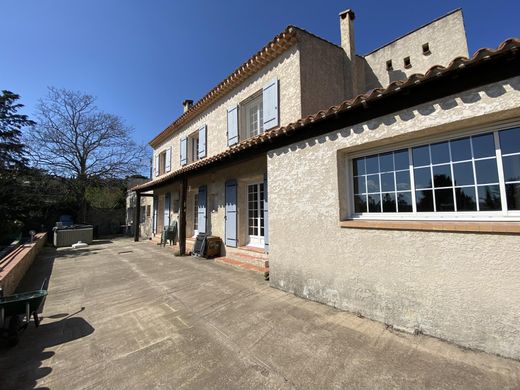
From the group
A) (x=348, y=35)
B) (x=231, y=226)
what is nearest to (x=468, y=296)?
(x=231, y=226)

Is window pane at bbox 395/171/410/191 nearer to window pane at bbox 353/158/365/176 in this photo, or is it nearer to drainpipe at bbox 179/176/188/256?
window pane at bbox 353/158/365/176

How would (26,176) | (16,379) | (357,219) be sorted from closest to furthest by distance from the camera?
(16,379), (357,219), (26,176)

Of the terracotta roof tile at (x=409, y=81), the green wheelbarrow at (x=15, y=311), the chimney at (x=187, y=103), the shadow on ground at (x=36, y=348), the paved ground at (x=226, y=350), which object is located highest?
the chimney at (x=187, y=103)

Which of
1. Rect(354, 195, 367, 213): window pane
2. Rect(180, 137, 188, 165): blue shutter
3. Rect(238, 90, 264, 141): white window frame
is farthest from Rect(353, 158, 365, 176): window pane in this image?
Rect(180, 137, 188, 165): blue shutter

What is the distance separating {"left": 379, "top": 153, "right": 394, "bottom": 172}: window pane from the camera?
352 centimetres

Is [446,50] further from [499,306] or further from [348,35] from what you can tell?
[499,306]

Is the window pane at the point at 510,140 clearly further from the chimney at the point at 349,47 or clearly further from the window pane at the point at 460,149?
the chimney at the point at 349,47

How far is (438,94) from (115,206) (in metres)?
23.7

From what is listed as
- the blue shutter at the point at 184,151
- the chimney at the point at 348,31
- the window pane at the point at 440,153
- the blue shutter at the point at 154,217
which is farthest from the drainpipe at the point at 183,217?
the window pane at the point at 440,153

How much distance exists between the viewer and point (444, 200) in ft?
9.94

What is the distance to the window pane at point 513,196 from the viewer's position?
8.38 feet

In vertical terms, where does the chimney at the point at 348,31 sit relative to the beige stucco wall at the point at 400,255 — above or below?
above

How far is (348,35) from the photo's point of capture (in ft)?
26.7

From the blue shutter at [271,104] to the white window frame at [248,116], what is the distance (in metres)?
0.88
